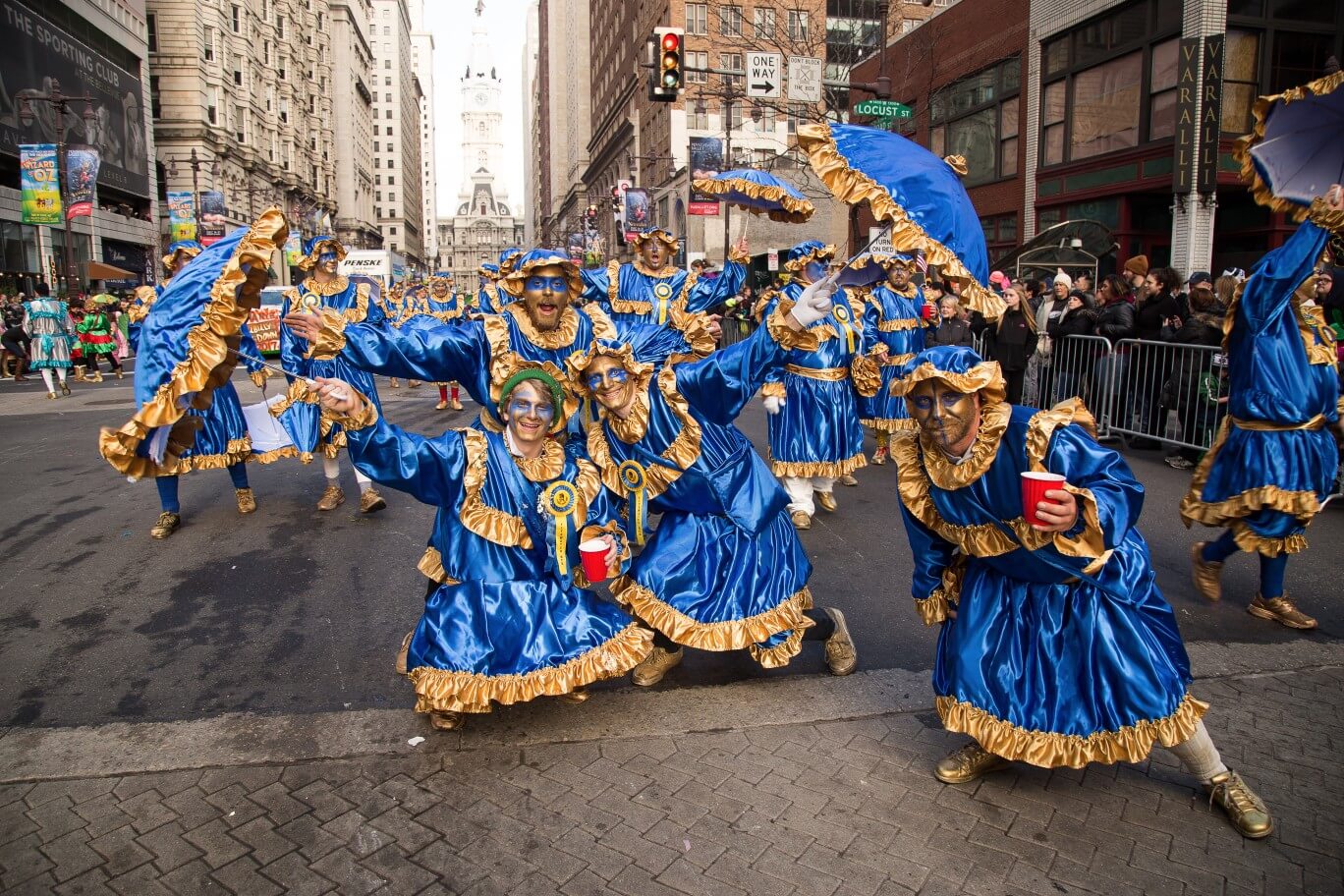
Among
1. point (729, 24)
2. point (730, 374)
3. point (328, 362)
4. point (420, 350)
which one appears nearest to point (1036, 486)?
point (730, 374)

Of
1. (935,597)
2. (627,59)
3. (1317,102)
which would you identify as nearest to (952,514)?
(935,597)

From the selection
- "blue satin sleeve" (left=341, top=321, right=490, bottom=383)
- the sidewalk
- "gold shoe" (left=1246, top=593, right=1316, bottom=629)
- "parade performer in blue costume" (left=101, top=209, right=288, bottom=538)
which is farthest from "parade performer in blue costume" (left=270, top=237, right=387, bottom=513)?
"gold shoe" (left=1246, top=593, right=1316, bottom=629)

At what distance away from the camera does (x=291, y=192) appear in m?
67.9

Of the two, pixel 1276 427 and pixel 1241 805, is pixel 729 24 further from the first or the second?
pixel 1241 805

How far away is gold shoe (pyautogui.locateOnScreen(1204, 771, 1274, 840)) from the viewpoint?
3092mm

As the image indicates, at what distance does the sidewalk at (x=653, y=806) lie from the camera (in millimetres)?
2971

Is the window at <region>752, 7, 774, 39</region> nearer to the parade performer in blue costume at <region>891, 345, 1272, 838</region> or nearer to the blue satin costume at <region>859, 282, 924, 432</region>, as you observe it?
the blue satin costume at <region>859, 282, 924, 432</region>

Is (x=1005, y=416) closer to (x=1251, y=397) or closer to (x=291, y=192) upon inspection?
(x=1251, y=397)

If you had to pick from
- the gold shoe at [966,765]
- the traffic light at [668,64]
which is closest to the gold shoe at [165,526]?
the gold shoe at [966,765]

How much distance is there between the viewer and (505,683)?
3.70 m

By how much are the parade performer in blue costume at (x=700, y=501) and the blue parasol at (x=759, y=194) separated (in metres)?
3.11

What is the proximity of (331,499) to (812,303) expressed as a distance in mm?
5989

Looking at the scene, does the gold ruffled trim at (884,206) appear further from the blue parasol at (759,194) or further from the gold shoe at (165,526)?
the gold shoe at (165,526)

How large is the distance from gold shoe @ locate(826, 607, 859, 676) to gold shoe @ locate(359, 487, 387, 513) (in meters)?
5.04
